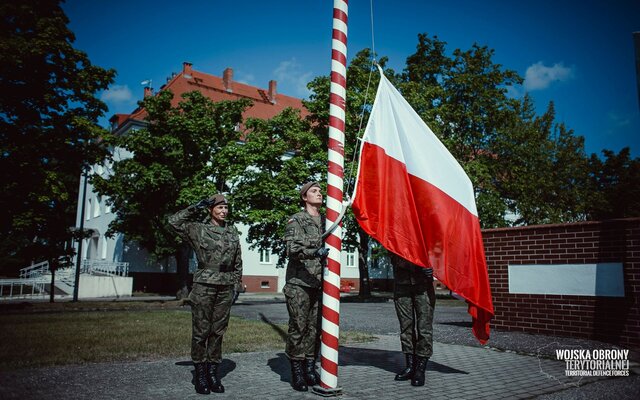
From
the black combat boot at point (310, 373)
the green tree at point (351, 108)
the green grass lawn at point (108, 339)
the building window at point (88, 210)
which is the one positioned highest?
the green tree at point (351, 108)

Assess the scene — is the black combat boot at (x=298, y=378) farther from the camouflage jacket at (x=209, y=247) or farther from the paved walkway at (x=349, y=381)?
the camouflage jacket at (x=209, y=247)

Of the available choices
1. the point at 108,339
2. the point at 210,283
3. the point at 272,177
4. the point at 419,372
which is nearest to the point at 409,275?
the point at 419,372

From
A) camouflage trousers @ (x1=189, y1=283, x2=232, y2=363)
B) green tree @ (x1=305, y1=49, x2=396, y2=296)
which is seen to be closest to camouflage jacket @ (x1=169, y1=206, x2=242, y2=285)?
camouflage trousers @ (x1=189, y1=283, x2=232, y2=363)

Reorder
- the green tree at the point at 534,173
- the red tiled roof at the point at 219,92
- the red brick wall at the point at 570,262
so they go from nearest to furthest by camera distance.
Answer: the red brick wall at the point at 570,262 < the green tree at the point at 534,173 < the red tiled roof at the point at 219,92

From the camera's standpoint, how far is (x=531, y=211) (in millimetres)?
29250

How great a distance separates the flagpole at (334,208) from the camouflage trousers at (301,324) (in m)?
0.27

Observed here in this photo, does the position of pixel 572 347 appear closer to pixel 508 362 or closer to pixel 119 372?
pixel 508 362

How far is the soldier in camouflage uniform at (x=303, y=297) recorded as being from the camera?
5.25m

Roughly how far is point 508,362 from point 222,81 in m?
44.7

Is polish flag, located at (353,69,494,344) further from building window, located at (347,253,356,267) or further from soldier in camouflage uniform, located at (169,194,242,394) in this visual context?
building window, located at (347,253,356,267)

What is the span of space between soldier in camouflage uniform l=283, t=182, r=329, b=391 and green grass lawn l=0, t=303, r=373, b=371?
2999 mm

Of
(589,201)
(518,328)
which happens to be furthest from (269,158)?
(589,201)

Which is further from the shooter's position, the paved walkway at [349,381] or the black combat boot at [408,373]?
the black combat boot at [408,373]

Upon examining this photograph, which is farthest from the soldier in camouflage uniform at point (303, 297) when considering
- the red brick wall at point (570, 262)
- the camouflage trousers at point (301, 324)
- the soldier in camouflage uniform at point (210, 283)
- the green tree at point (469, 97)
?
the green tree at point (469, 97)
